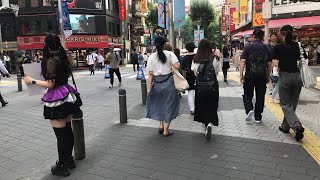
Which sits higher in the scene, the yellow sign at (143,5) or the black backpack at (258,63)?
the yellow sign at (143,5)

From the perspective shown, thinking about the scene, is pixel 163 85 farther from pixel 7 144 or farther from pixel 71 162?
pixel 7 144

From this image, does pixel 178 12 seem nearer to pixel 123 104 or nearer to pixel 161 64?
pixel 123 104

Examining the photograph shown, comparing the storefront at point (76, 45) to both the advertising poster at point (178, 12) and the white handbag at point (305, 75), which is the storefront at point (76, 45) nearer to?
the advertising poster at point (178, 12)

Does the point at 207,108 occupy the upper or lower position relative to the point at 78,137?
upper

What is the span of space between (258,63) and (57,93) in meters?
3.76

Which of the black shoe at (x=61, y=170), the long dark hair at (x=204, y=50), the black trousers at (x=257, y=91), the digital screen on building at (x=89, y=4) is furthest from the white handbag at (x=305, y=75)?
the digital screen on building at (x=89, y=4)

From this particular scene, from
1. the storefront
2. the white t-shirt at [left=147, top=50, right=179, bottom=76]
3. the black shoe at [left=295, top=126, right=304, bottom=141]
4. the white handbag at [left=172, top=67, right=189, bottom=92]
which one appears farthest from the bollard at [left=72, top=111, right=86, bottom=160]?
the storefront

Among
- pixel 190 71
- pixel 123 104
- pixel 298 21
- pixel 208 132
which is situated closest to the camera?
pixel 208 132

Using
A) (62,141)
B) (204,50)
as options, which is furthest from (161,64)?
(62,141)

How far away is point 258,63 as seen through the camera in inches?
234

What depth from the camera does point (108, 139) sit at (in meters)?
5.68

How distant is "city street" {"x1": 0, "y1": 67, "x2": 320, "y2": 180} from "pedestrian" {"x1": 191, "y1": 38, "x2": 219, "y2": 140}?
384 millimetres

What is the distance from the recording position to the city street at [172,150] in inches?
159

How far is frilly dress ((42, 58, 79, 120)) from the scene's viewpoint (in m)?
3.79
